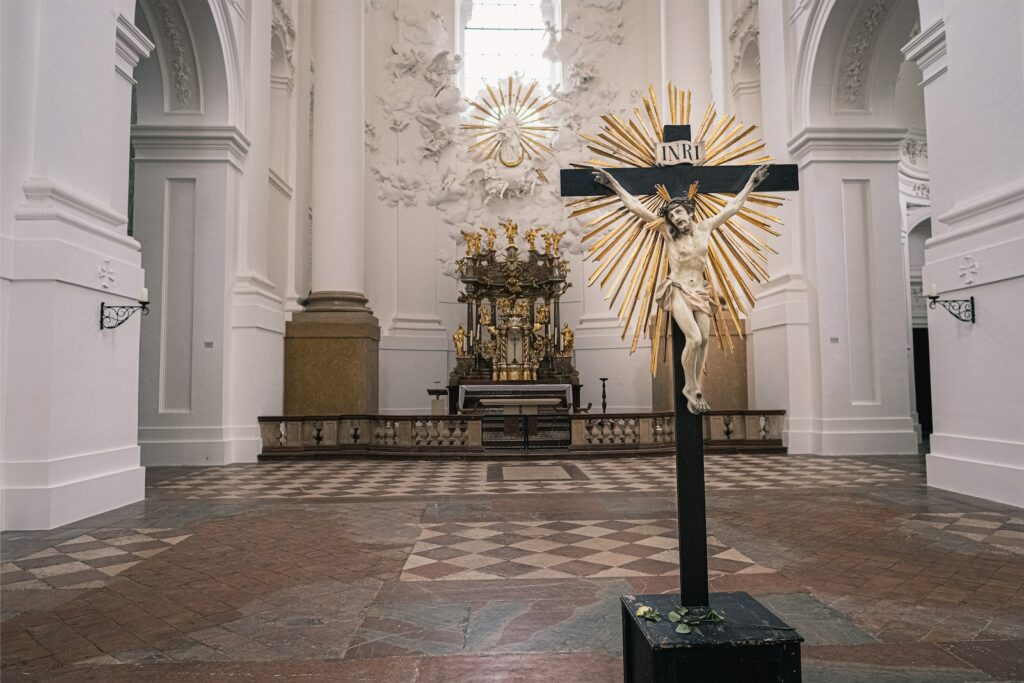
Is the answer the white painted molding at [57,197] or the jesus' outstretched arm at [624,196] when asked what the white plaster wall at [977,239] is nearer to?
the jesus' outstretched arm at [624,196]

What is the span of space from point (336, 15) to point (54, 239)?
10972 mm

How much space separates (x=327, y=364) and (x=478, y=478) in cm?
550

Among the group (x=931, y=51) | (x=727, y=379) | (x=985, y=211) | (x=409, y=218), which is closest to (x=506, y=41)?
(x=409, y=218)

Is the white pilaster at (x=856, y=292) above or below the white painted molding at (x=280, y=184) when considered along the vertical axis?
below

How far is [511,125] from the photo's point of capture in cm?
1898

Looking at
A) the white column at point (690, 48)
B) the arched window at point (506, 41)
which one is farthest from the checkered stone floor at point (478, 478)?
the arched window at point (506, 41)

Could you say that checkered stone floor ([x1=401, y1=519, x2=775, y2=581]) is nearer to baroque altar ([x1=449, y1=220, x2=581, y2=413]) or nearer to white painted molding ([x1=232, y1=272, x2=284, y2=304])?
white painted molding ([x1=232, y1=272, x2=284, y2=304])

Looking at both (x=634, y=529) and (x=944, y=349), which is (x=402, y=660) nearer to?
(x=634, y=529)

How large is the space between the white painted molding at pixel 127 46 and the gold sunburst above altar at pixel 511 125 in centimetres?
1176

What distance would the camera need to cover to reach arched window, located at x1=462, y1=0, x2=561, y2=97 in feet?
65.9

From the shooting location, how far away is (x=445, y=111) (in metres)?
18.8

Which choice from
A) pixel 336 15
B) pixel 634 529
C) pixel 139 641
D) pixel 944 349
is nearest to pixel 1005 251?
pixel 944 349

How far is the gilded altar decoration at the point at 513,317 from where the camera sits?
648 inches

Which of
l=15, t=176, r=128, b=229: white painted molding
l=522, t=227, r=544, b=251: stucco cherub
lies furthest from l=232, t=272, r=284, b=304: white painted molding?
l=522, t=227, r=544, b=251: stucco cherub
